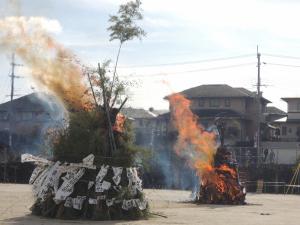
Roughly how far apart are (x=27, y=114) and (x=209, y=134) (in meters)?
38.6

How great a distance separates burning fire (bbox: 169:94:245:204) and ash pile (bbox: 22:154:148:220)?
1020 cm

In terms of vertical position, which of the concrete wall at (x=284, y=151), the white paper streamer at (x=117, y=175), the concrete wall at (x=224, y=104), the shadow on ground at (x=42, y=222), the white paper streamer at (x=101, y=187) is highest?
the concrete wall at (x=224, y=104)

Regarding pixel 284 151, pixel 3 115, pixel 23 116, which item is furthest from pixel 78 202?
pixel 3 115

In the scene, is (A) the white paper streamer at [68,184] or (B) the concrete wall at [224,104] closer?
(A) the white paper streamer at [68,184]

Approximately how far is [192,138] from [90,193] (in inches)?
457

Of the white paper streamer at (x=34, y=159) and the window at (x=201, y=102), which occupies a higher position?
the window at (x=201, y=102)

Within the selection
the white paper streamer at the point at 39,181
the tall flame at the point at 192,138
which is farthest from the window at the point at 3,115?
the white paper streamer at the point at 39,181

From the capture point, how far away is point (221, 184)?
1220 inches

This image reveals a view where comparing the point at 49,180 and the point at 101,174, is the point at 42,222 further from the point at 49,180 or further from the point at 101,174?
the point at 101,174

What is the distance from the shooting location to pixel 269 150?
198ft

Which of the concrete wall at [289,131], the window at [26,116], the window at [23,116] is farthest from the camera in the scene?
the concrete wall at [289,131]

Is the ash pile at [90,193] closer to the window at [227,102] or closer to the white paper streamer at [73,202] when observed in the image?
the white paper streamer at [73,202]

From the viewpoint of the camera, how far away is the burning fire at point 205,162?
3081cm

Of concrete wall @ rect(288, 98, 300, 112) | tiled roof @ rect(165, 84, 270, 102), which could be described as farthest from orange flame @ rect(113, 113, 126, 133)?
concrete wall @ rect(288, 98, 300, 112)
